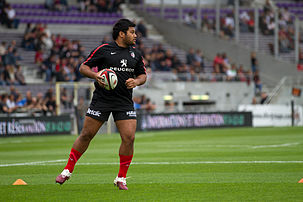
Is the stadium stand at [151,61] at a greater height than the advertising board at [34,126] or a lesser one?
greater

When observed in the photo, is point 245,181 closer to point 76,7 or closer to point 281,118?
point 281,118

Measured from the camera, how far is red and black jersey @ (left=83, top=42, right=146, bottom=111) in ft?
33.3

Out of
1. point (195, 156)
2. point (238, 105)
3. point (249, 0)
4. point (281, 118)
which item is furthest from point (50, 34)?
point (195, 156)

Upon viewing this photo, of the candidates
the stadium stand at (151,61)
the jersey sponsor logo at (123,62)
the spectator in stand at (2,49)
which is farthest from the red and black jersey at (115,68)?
the spectator in stand at (2,49)

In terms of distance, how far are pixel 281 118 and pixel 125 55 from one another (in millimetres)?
27061

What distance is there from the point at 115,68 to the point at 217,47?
1405 inches

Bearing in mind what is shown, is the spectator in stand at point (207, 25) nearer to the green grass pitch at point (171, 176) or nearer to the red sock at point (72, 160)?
the green grass pitch at point (171, 176)

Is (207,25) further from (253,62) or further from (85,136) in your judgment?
(85,136)

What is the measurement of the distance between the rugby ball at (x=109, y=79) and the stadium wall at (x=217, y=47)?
111ft

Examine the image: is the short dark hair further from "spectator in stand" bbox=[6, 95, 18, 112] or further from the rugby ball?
"spectator in stand" bbox=[6, 95, 18, 112]

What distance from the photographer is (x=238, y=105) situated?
3750 centimetres

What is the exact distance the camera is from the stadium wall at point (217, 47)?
141ft

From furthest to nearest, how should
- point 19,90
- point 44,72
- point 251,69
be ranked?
point 251,69 < point 44,72 < point 19,90

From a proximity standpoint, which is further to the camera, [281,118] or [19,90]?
[281,118]
